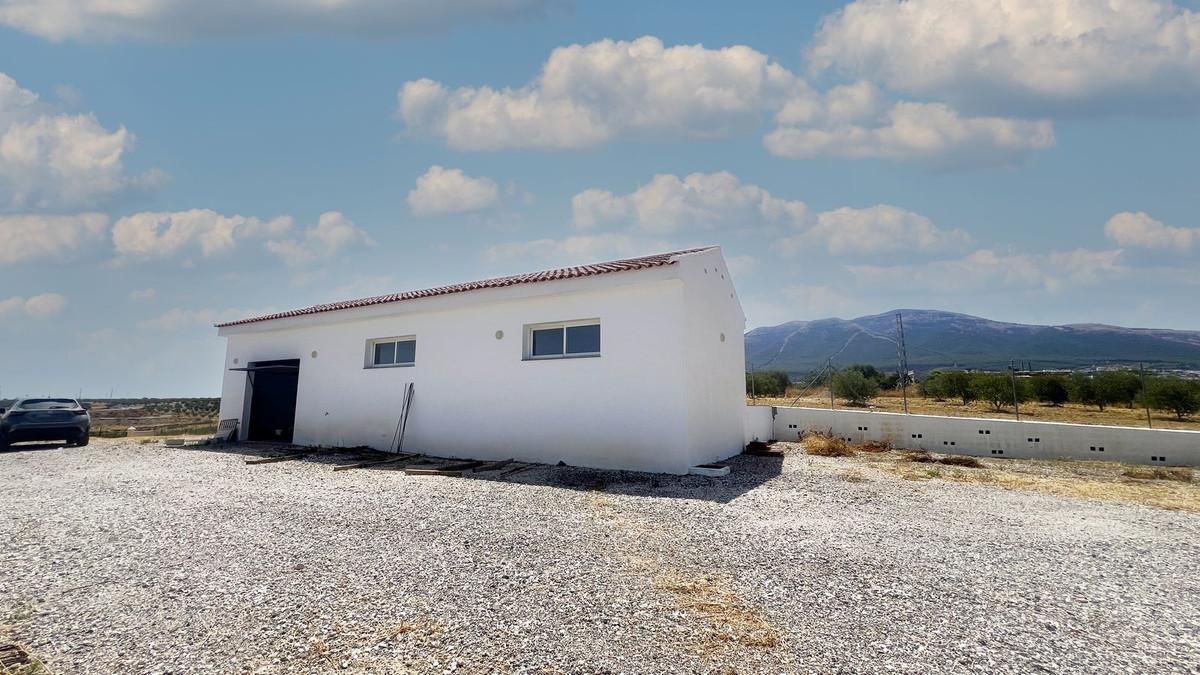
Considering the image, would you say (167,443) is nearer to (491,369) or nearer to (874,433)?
(491,369)

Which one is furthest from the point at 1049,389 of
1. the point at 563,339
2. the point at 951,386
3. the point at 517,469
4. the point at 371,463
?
the point at 371,463

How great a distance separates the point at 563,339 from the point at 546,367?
2.34 ft

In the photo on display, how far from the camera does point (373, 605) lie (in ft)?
13.4

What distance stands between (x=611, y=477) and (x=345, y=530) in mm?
4819

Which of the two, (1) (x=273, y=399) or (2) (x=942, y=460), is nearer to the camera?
(2) (x=942, y=460)

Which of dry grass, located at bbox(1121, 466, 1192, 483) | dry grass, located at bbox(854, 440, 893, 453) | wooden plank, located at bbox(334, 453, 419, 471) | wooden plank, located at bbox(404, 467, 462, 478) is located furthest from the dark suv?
dry grass, located at bbox(1121, 466, 1192, 483)

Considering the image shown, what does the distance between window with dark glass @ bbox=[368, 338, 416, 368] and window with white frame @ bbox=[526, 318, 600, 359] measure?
379 centimetres

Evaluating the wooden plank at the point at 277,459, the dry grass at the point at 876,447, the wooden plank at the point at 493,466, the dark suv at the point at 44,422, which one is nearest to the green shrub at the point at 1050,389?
the dry grass at the point at 876,447

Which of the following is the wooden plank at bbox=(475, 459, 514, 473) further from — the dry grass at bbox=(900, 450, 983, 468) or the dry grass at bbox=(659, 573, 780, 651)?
the dry grass at bbox=(900, 450, 983, 468)

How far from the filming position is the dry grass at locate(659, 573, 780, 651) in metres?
3.58

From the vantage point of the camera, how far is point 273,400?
16891 mm

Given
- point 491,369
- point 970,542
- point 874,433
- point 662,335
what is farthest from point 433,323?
point 874,433

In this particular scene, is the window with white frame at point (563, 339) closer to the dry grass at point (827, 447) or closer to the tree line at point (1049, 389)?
the dry grass at point (827, 447)

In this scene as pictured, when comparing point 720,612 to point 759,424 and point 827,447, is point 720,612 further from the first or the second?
point 759,424
